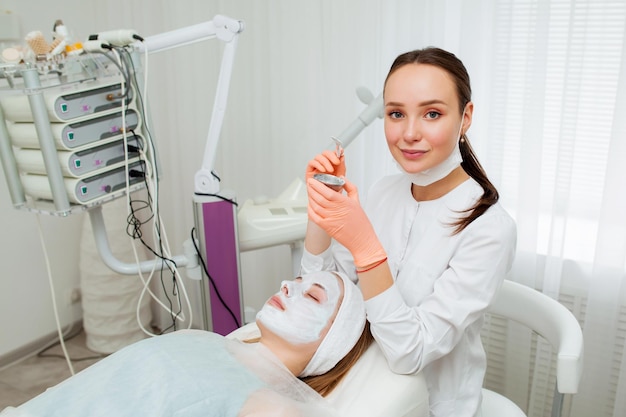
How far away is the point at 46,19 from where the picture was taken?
2.45m

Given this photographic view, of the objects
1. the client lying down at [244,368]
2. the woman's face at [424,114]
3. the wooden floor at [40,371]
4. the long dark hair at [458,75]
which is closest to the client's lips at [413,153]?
the woman's face at [424,114]

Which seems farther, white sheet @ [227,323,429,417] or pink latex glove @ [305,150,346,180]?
pink latex glove @ [305,150,346,180]

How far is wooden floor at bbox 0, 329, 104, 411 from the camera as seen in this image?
7.57 feet

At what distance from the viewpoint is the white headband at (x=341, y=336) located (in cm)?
116

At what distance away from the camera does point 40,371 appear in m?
2.47

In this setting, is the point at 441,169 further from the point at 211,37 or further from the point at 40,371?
the point at 40,371

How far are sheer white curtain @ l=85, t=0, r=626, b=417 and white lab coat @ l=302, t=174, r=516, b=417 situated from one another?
38 centimetres

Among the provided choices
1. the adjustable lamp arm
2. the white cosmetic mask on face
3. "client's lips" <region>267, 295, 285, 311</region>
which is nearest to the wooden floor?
the adjustable lamp arm

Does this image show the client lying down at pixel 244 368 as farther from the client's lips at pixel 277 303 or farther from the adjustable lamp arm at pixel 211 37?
the adjustable lamp arm at pixel 211 37

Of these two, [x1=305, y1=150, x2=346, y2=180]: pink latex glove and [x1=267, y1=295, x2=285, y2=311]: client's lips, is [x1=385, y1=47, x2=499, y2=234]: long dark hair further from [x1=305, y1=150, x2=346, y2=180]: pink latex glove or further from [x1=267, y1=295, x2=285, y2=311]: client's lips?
[x1=267, y1=295, x2=285, y2=311]: client's lips

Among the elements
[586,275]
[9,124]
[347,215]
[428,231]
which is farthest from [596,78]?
[9,124]

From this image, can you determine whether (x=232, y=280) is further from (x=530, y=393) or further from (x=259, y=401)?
(x=530, y=393)

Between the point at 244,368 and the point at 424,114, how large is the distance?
24.7 inches

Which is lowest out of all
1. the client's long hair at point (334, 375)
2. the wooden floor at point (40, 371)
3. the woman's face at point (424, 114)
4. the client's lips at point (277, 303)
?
the wooden floor at point (40, 371)
